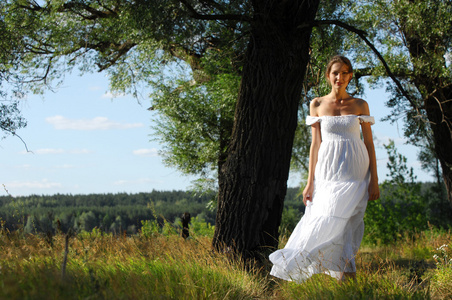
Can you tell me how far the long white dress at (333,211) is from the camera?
4.95 m

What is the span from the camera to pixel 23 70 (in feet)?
40.9

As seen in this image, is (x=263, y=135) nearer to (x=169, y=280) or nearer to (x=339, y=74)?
(x=339, y=74)

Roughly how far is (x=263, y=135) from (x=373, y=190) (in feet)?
5.75

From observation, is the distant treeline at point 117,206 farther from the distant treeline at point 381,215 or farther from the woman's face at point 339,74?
the woman's face at point 339,74

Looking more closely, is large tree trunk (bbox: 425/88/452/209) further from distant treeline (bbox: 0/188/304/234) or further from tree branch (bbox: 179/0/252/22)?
distant treeline (bbox: 0/188/304/234)

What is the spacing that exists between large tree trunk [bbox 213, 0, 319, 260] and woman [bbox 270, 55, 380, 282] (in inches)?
37.0

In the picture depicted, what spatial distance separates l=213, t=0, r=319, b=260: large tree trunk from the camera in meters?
6.25

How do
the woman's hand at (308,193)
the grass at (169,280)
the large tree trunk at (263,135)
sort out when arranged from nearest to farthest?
the grass at (169,280)
the woman's hand at (308,193)
the large tree trunk at (263,135)

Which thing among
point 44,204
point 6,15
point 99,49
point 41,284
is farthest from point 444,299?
point 44,204

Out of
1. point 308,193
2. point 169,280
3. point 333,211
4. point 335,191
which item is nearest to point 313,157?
point 308,193

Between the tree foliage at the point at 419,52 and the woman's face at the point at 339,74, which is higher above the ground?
the tree foliage at the point at 419,52

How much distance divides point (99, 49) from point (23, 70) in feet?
6.98

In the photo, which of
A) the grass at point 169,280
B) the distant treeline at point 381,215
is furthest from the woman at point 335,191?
the distant treeline at point 381,215

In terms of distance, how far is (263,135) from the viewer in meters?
6.28
